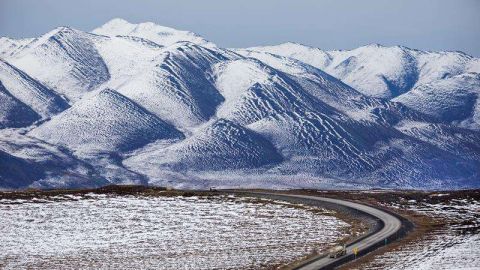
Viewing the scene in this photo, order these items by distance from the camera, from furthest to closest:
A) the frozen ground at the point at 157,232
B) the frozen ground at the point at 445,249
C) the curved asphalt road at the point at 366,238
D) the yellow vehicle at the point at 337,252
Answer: the frozen ground at the point at 157,232 < the yellow vehicle at the point at 337,252 < the curved asphalt road at the point at 366,238 < the frozen ground at the point at 445,249

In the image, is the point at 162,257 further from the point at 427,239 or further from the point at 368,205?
the point at 368,205

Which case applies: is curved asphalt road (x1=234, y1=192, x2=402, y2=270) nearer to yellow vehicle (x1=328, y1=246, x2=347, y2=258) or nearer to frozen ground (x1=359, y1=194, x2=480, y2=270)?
yellow vehicle (x1=328, y1=246, x2=347, y2=258)

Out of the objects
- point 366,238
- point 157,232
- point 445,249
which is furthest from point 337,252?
point 157,232

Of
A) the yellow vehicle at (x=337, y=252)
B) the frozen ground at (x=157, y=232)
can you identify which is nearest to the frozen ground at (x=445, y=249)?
the yellow vehicle at (x=337, y=252)

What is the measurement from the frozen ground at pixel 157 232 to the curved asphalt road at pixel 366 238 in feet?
14.1

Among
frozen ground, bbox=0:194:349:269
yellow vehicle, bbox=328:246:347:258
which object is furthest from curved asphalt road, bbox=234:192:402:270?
frozen ground, bbox=0:194:349:269

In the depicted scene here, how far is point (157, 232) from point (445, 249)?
44.8 metres

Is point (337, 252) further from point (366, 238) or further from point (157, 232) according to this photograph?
point (157, 232)

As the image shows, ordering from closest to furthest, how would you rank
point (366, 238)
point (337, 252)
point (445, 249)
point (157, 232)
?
point (337, 252) < point (445, 249) < point (366, 238) < point (157, 232)

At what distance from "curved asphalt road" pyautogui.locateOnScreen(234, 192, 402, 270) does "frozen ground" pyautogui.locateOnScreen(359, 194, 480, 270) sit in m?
4.07

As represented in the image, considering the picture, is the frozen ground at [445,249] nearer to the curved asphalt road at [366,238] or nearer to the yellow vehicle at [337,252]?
the yellow vehicle at [337,252]

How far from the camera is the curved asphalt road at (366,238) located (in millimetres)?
100625

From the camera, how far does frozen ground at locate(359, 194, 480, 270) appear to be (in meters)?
98.3

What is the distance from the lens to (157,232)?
444ft
